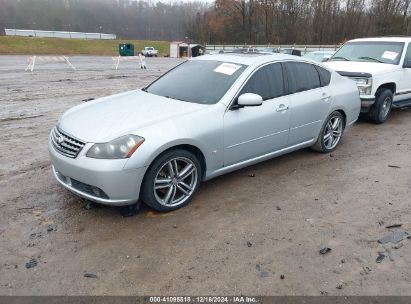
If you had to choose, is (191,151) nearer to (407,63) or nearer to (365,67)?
(365,67)

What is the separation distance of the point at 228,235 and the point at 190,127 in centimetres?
119

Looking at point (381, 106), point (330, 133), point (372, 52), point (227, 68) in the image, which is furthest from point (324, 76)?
point (372, 52)

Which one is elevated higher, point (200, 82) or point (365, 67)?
point (365, 67)

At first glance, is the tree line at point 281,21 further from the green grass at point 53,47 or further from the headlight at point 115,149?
the headlight at point 115,149

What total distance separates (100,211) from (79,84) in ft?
37.2

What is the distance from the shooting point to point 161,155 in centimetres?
362

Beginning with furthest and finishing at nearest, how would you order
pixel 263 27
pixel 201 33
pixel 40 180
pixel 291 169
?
1. pixel 201 33
2. pixel 263 27
3. pixel 291 169
4. pixel 40 180

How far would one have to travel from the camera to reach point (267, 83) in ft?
15.1

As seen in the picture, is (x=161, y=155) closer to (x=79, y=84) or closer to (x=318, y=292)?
(x=318, y=292)

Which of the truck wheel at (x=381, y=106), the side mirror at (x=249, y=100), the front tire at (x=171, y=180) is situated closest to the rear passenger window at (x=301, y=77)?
the side mirror at (x=249, y=100)

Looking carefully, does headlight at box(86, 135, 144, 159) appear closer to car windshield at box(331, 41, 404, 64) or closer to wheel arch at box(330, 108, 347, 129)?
wheel arch at box(330, 108, 347, 129)

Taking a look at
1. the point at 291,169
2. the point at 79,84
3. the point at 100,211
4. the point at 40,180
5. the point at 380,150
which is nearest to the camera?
the point at 100,211

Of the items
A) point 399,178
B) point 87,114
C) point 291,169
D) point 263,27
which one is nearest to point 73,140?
point 87,114

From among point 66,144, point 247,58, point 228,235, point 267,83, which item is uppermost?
point 247,58
